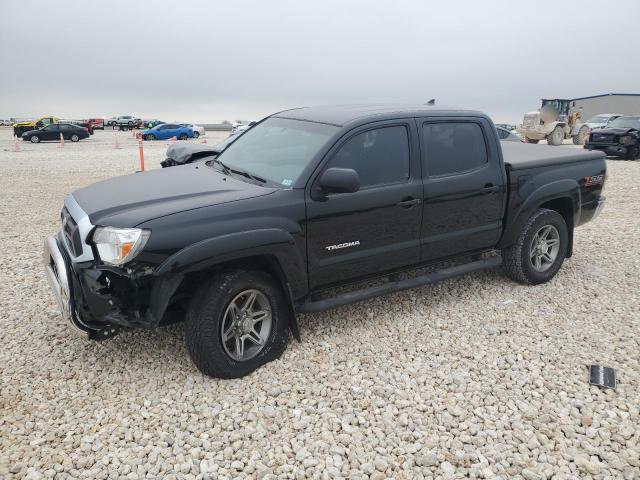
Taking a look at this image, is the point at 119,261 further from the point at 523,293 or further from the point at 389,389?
the point at 523,293

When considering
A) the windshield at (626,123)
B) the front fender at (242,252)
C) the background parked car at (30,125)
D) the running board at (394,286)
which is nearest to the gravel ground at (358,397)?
the running board at (394,286)

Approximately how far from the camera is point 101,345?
393cm

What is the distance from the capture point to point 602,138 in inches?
708

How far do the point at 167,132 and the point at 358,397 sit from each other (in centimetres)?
3442

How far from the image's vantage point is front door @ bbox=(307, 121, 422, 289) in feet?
12.2

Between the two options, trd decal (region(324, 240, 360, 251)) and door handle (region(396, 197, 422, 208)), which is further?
door handle (region(396, 197, 422, 208))

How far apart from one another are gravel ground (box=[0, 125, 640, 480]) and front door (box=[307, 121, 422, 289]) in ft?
2.15

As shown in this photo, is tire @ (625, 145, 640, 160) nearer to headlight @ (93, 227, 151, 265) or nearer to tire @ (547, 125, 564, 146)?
tire @ (547, 125, 564, 146)

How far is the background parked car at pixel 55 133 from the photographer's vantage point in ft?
97.5

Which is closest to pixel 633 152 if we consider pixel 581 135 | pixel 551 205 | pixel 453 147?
pixel 581 135

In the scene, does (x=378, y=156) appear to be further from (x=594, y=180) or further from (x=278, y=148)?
(x=594, y=180)

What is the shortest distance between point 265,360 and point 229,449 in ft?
2.82

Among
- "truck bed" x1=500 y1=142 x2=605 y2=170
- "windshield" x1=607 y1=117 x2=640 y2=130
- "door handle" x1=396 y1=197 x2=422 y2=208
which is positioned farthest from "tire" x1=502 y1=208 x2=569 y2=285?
"windshield" x1=607 y1=117 x2=640 y2=130

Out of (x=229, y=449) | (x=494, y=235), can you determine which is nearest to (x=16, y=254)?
(x=229, y=449)
